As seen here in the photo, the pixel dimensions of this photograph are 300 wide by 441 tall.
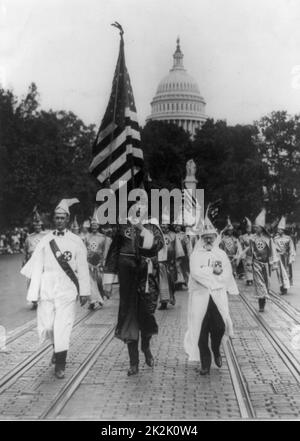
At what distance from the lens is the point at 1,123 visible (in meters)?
39.5

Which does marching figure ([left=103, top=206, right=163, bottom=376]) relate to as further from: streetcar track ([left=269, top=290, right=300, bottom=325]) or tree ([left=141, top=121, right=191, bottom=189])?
tree ([left=141, top=121, right=191, bottom=189])

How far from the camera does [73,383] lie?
324 inches

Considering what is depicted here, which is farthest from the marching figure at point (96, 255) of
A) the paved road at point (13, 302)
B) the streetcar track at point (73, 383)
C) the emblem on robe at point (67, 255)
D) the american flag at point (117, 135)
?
the emblem on robe at point (67, 255)

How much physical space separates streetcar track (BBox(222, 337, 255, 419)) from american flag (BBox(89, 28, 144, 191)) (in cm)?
406

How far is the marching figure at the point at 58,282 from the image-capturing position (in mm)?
8828

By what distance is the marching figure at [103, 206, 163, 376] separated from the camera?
8.82 meters

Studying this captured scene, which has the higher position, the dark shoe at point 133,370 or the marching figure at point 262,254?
the marching figure at point 262,254

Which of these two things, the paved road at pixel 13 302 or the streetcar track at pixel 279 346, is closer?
the streetcar track at pixel 279 346

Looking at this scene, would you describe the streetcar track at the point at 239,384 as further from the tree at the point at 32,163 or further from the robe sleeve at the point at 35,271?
the tree at the point at 32,163

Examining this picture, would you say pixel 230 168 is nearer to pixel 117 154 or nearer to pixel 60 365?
pixel 117 154

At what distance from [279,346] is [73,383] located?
11.3 feet

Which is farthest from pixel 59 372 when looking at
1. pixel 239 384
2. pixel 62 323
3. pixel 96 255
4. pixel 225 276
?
pixel 96 255
